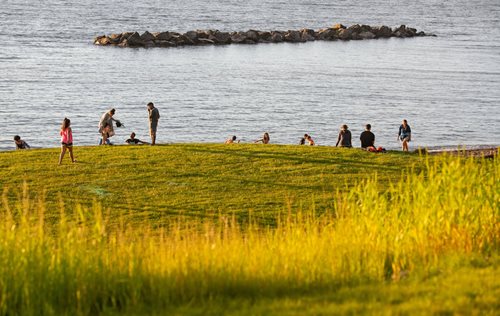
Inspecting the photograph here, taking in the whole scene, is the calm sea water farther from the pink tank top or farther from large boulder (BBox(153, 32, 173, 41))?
the pink tank top

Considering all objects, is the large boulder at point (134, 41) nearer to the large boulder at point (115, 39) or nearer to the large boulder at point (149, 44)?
the large boulder at point (149, 44)

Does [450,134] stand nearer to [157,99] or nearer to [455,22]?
[157,99]

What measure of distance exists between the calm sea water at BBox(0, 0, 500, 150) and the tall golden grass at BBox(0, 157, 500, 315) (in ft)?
137

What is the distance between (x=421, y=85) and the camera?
92.0 meters

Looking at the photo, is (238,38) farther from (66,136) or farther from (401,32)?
(66,136)

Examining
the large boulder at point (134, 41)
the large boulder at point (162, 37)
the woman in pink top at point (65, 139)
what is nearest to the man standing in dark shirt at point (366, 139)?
the woman in pink top at point (65, 139)

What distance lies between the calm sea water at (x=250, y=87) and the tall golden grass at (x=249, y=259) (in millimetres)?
41635

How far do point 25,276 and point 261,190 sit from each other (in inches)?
641

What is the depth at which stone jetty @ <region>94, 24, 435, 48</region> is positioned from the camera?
12575cm

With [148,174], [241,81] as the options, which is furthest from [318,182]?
[241,81]

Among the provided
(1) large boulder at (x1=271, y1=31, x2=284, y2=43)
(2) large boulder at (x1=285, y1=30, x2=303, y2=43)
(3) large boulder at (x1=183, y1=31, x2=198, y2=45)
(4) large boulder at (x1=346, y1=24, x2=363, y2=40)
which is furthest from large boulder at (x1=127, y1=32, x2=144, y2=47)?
(4) large boulder at (x1=346, y1=24, x2=363, y2=40)

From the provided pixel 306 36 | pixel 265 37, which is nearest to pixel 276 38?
pixel 265 37

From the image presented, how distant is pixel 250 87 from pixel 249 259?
71.7 m

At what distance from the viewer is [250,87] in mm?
87000
